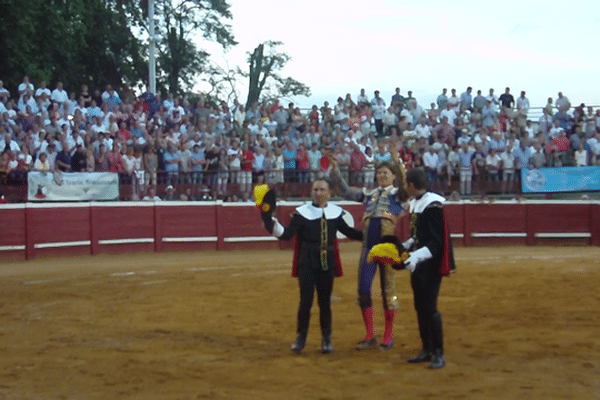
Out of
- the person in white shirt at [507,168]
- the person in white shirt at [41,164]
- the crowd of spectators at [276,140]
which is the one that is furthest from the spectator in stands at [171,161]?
the person in white shirt at [507,168]

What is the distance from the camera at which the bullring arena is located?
241 inches

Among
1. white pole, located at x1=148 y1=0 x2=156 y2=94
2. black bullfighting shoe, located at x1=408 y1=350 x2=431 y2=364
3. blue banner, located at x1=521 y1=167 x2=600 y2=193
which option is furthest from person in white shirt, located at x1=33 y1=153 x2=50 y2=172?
black bullfighting shoe, located at x1=408 y1=350 x2=431 y2=364

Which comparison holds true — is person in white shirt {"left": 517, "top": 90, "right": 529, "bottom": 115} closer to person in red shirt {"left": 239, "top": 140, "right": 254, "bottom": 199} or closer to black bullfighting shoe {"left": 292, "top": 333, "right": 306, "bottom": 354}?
person in red shirt {"left": 239, "top": 140, "right": 254, "bottom": 199}

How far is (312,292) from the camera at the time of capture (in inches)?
278

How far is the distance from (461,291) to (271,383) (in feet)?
18.1

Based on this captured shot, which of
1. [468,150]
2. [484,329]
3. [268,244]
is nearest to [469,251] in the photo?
[468,150]

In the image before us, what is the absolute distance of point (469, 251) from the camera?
18062mm

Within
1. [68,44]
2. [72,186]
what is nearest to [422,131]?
[72,186]

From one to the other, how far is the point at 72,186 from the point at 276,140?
4525mm

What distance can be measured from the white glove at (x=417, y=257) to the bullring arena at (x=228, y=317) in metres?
0.80

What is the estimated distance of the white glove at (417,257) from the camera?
6.36 metres

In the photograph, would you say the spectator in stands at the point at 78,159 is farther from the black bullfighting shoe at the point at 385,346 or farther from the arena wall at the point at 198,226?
the black bullfighting shoe at the point at 385,346

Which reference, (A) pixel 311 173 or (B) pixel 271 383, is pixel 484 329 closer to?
(B) pixel 271 383

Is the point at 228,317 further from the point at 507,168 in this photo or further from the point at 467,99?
the point at 467,99
